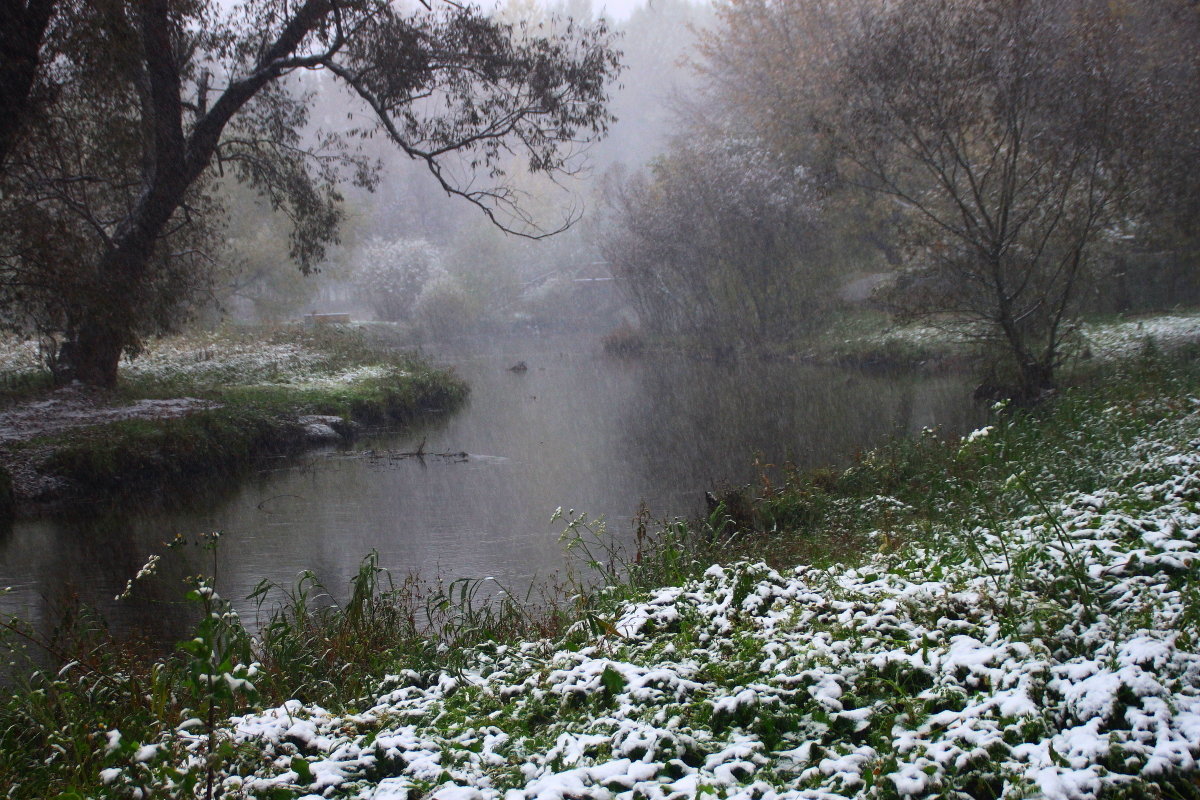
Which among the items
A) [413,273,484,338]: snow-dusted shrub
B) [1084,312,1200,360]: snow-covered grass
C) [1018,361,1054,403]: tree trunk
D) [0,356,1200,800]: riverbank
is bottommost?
[0,356,1200,800]: riverbank

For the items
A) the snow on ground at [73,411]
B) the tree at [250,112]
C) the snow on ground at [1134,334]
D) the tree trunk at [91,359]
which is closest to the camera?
the tree at [250,112]

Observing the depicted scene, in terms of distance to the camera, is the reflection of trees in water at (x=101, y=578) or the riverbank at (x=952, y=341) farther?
the riverbank at (x=952, y=341)

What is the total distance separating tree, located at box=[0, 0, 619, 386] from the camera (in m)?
12.3

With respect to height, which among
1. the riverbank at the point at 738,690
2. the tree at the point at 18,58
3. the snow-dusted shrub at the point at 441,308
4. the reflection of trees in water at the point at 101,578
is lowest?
the reflection of trees in water at the point at 101,578

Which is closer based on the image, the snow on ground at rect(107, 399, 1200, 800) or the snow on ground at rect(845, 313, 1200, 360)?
the snow on ground at rect(107, 399, 1200, 800)

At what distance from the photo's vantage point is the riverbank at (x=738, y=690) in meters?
3.00

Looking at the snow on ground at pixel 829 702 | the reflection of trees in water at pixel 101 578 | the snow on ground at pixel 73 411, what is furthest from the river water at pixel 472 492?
the snow on ground at pixel 73 411

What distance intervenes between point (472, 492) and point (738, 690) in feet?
27.4

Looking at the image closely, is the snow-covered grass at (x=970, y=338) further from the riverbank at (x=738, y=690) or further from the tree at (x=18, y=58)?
the tree at (x=18, y=58)

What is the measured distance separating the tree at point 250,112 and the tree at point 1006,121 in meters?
4.71

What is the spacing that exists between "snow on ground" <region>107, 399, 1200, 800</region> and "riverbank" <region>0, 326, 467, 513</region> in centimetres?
942

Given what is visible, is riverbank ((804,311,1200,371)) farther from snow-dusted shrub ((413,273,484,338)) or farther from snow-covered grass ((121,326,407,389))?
snow-dusted shrub ((413,273,484,338))

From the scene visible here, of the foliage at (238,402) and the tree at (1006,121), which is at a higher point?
the tree at (1006,121)

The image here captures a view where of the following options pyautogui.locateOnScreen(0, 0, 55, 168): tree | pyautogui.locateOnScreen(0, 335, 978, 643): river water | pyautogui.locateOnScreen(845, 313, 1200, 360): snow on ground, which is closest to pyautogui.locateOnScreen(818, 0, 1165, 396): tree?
pyautogui.locateOnScreen(845, 313, 1200, 360): snow on ground
